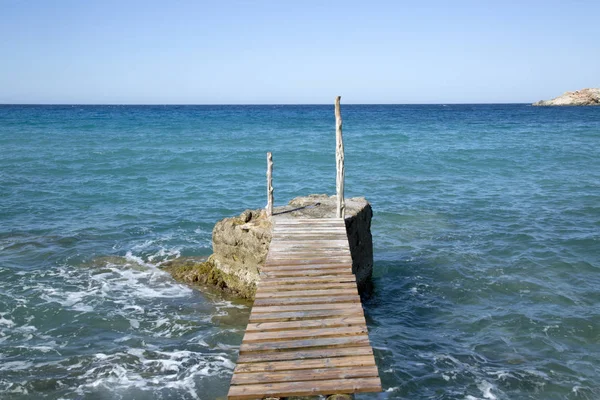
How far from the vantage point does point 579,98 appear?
5448 inches

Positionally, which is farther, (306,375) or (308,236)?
(308,236)

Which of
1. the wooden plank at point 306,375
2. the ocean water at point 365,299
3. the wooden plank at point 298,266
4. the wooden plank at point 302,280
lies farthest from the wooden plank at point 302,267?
the wooden plank at point 306,375

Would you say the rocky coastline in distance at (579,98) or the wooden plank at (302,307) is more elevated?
the rocky coastline in distance at (579,98)

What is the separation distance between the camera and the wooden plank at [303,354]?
7.84m

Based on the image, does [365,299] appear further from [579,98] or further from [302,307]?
[579,98]

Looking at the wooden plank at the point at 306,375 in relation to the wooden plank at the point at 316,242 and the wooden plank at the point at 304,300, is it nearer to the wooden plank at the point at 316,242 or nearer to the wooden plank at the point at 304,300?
the wooden plank at the point at 304,300

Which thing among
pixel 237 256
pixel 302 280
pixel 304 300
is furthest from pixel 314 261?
pixel 237 256

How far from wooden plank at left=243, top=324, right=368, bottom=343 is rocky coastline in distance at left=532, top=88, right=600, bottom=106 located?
14629 centimetres

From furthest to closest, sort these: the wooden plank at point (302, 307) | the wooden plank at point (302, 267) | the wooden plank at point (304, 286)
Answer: the wooden plank at point (302, 267)
the wooden plank at point (304, 286)
the wooden plank at point (302, 307)

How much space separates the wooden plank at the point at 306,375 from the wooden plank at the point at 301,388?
9 centimetres

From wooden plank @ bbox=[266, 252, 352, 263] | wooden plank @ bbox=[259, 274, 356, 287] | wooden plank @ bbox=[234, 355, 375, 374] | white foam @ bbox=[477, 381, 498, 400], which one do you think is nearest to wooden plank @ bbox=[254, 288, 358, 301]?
wooden plank @ bbox=[259, 274, 356, 287]

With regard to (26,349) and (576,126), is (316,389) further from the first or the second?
(576,126)

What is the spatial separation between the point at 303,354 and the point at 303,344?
0.24 metres

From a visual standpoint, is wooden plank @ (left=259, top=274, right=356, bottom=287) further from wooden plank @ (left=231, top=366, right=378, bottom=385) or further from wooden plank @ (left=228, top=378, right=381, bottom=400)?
wooden plank @ (left=228, top=378, right=381, bottom=400)
